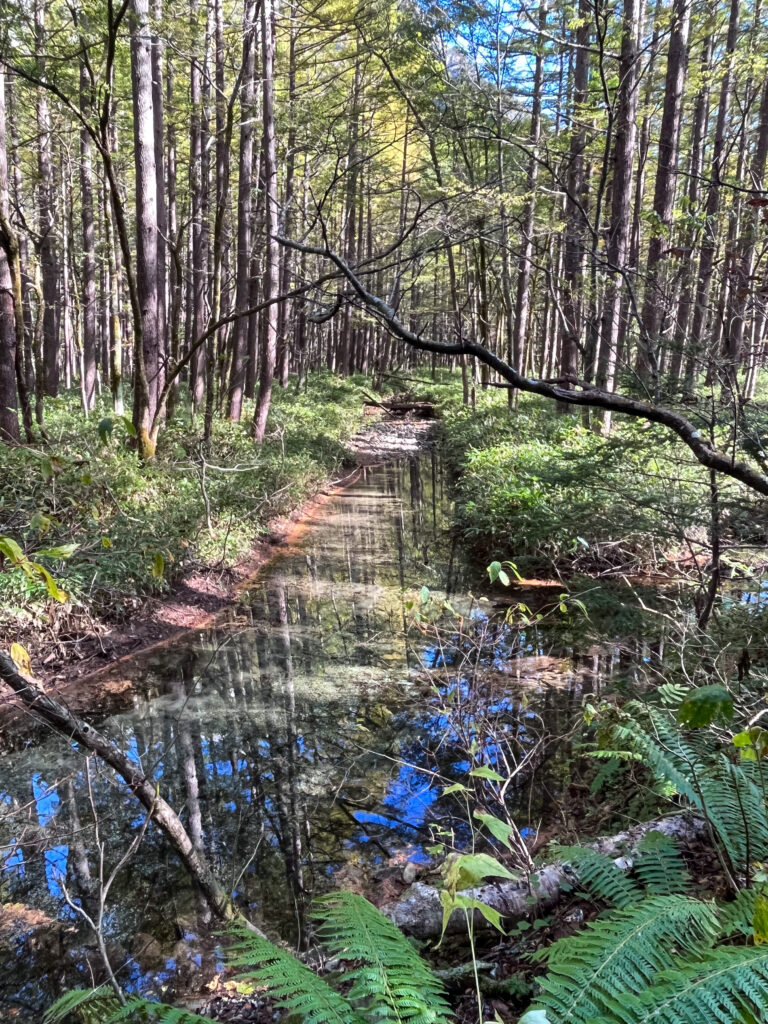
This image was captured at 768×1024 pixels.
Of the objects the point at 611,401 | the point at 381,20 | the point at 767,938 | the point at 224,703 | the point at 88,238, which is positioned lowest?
the point at 224,703

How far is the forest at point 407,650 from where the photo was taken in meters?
2.21

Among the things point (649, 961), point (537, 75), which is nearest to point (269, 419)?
point (537, 75)

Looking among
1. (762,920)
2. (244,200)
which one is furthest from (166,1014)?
(244,200)

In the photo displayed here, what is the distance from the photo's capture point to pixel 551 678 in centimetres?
583

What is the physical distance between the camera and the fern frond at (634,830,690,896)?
230cm

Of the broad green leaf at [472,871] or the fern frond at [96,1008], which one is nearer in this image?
the broad green leaf at [472,871]

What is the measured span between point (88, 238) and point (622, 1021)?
56.5 feet

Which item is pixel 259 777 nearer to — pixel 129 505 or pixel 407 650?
pixel 407 650

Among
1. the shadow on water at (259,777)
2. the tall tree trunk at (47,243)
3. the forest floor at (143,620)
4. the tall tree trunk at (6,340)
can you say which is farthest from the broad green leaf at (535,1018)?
the tall tree trunk at (47,243)

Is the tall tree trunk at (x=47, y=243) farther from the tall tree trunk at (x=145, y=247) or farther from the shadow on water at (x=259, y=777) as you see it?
the shadow on water at (x=259, y=777)

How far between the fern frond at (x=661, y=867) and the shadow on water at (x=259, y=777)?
1.14 m

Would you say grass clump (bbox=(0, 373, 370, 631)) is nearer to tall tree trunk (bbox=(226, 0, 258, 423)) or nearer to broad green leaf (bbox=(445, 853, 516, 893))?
broad green leaf (bbox=(445, 853, 516, 893))

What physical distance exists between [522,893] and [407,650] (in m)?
3.77

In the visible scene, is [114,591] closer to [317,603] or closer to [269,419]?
[317,603]
